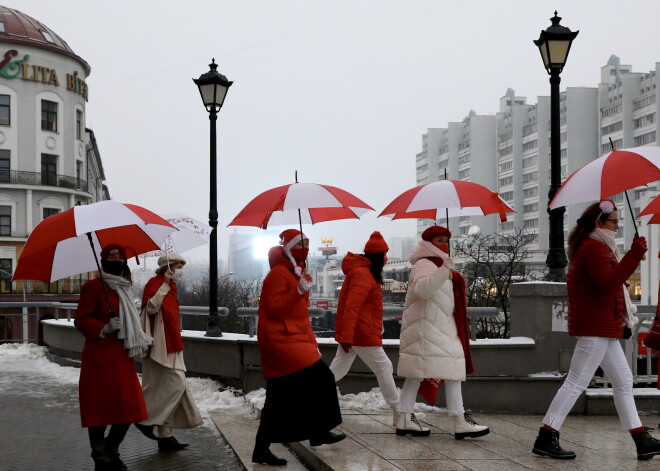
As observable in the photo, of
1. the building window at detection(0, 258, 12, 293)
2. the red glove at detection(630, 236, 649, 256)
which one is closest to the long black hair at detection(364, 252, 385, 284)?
the red glove at detection(630, 236, 649, 256)

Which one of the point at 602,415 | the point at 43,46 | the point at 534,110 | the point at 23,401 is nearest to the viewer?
the point at 602,415

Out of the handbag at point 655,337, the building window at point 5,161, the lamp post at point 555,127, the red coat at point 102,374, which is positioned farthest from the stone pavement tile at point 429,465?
the building window at point 5,161

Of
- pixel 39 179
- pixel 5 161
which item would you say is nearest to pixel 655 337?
pixel 39 179

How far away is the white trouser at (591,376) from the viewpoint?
269 inches

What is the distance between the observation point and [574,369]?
6906 mm

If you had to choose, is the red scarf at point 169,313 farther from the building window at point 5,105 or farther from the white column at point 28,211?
the building window at point 5,105

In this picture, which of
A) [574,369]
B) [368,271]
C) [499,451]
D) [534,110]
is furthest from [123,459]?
[534,110]

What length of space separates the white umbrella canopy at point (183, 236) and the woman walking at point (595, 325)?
3764 millimetres

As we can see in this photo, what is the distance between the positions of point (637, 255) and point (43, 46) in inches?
2115

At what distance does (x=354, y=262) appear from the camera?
322 inches

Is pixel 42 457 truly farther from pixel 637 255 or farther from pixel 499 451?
pixel 637 255

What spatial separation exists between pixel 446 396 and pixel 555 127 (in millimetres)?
4110

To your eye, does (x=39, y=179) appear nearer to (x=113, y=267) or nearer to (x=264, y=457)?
(x=113, y=267)

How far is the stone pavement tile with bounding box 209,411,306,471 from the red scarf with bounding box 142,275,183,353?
3.43ft
